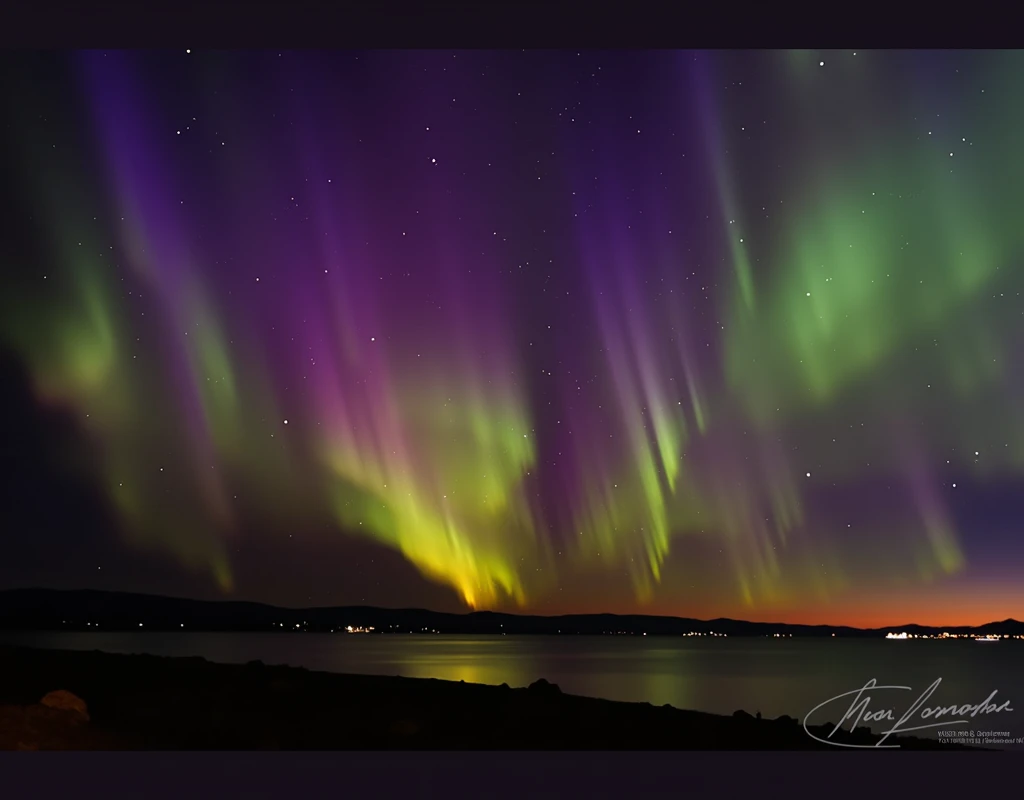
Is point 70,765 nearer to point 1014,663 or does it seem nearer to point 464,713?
point 464,713

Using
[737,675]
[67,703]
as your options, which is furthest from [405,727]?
[737,675]

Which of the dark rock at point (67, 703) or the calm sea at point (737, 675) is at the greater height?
the dark rock at point (67, 703)

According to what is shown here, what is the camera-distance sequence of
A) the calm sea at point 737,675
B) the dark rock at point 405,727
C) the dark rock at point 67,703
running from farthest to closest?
the calm sea at point 737,675 < the dark rock at point 405,727 < the dark rock at point 67,703

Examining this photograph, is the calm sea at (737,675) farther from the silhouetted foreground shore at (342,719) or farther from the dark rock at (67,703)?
the dark rock at (67,703)

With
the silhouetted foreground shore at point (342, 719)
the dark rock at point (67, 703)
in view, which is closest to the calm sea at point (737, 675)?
the silhouetted foreground shore at point (342, 719)

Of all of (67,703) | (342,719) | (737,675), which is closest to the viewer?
(67,703)

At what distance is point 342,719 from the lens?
37.3 feet

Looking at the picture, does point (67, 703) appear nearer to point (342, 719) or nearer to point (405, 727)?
point (342, 719)

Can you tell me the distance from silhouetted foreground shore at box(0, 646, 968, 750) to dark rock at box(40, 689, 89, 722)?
0.01 m

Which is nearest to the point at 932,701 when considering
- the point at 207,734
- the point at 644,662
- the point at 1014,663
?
the point at 644,662

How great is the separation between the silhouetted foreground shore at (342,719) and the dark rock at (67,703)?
0.01 meters

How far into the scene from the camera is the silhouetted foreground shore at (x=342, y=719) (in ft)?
34.8

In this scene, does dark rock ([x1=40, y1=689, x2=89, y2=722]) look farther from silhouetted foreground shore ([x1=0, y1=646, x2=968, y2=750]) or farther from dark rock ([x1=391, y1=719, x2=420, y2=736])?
dark rock ([x1=391, y1=719, x2=420, y2=736])

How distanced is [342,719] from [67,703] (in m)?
3.01
